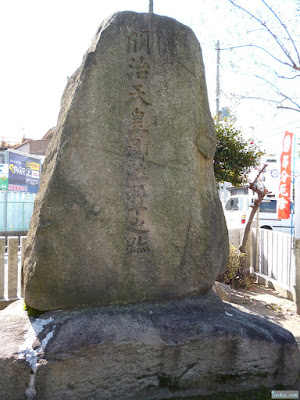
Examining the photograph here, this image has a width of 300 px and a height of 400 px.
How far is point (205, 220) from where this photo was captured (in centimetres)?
A: 311

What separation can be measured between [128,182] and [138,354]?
4.12 feet

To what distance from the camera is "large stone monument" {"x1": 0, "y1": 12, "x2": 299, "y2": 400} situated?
256cm

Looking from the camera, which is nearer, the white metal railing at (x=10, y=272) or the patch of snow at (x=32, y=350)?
the patch of snow at (x=32, y=350)

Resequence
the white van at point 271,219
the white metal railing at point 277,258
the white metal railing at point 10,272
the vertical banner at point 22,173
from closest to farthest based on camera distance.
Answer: the white metal railing at point 10,272, the white metal railing at point 277,258, the white van at point 271,219, the vertical banner at point 22,173

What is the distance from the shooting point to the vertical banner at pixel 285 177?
796cm

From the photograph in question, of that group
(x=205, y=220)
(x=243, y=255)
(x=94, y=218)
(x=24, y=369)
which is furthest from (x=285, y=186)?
(x=24, y=369)

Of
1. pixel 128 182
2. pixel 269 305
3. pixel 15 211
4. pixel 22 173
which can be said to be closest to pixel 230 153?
pixel 269 305

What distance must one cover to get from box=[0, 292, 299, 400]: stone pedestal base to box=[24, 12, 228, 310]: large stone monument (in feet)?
0.64

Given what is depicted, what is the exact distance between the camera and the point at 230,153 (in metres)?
6.22

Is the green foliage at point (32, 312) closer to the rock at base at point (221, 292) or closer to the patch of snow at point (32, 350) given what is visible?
the patch of snow at point (32, 350)

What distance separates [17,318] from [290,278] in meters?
4.74

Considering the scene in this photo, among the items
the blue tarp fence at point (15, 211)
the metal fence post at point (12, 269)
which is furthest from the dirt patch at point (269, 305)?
the blue tarp fence at point (15, 211)

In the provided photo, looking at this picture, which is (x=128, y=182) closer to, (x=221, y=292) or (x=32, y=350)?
(x=32, y=350)

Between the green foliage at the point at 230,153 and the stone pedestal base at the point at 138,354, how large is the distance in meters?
3.65
